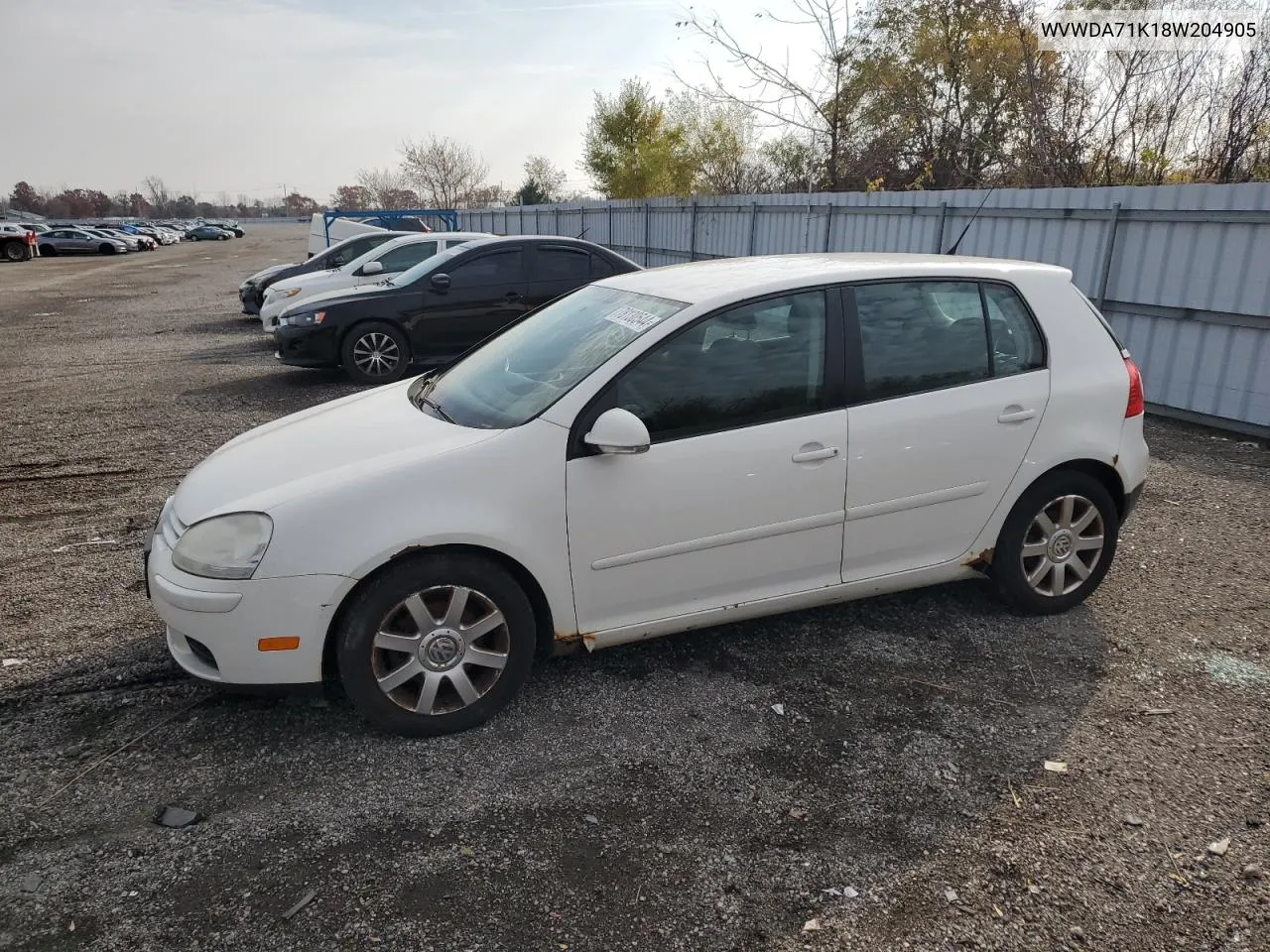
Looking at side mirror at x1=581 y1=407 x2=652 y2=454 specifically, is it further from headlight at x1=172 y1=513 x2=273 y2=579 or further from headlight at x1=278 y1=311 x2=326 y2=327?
headlight at x1=278 y1=311 x2=326 y2=327

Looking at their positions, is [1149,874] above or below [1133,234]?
below

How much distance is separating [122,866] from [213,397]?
7.67m

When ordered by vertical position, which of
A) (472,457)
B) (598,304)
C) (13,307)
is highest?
(598,304)

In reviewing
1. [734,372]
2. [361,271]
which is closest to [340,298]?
[361,271]

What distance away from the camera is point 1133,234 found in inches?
329

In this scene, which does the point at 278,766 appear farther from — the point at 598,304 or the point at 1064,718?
the point at 1064,718

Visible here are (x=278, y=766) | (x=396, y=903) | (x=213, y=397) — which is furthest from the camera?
(x=213, y=397)

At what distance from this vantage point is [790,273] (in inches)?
148

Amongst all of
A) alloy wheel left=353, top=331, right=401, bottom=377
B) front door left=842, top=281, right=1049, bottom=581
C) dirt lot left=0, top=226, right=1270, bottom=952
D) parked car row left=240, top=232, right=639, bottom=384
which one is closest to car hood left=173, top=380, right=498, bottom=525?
dirt lot left=0, top=226, right=1270, bottom=952

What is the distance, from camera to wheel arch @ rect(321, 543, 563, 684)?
3.07m

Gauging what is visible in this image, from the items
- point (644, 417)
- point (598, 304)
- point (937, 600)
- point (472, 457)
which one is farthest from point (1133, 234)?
point (472, 457)

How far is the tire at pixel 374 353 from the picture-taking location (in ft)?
31.9

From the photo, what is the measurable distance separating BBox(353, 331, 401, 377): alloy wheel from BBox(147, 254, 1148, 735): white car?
590cm

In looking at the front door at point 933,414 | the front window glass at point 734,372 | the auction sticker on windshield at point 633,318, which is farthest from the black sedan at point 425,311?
the front window glass at point 734,372
